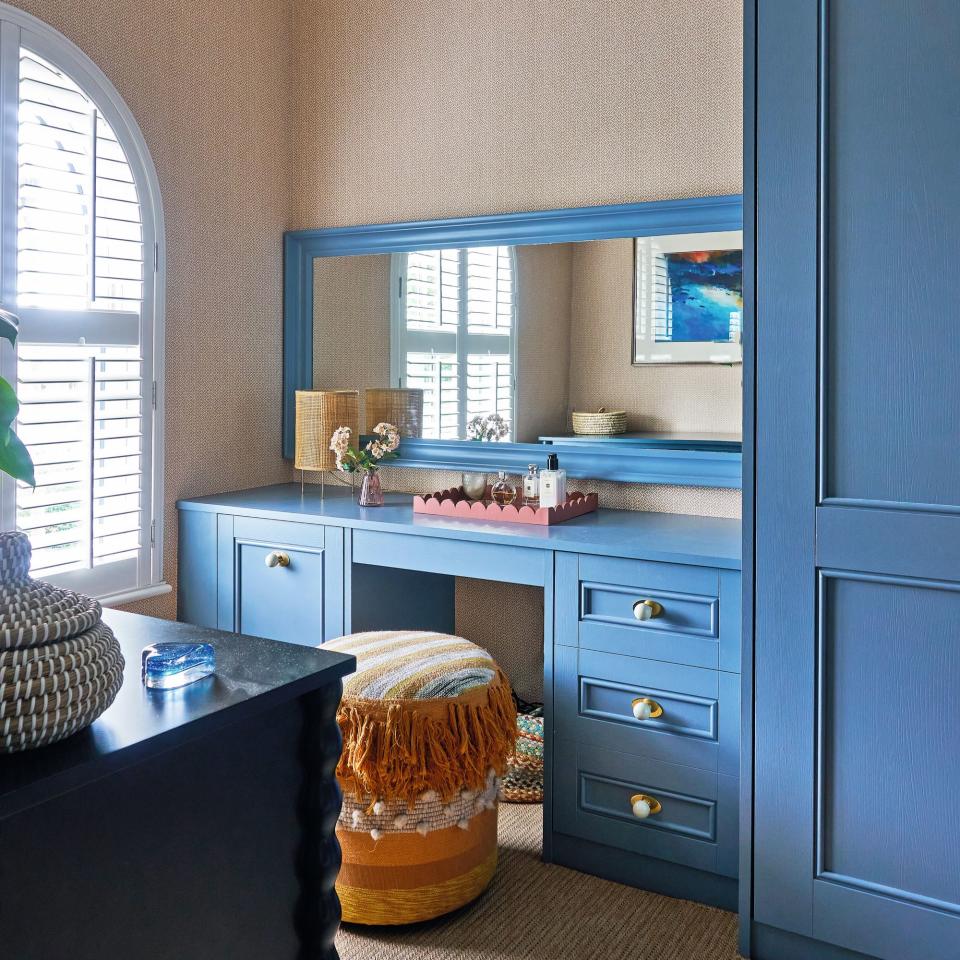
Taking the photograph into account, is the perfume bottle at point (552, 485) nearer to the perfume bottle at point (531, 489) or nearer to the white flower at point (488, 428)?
the perfume bottle at point (531, 489)

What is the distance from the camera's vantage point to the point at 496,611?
10.9ft

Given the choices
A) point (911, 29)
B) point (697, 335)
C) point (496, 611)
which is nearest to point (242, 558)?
point (496, 611)

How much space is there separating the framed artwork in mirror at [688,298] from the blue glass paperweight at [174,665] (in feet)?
6.07

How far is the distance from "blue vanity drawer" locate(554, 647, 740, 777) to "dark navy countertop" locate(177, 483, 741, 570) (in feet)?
0.86

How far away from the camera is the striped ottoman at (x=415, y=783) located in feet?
7.16

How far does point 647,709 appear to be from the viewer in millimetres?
2359

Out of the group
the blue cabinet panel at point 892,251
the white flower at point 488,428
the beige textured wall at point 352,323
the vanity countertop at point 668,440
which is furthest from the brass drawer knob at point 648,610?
the beige textured wall at point 352,323

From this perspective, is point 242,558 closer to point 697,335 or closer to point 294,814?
point 697,335

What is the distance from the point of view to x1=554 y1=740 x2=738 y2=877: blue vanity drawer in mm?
2311

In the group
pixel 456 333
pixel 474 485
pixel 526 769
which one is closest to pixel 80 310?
pixel 456 333

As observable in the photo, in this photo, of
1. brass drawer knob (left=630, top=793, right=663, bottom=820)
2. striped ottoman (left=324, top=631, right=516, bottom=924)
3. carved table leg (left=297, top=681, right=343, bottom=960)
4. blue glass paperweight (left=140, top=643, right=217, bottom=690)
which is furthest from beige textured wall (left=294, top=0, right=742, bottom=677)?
blue glass paperweight (left=140, top=643, right=217, bottom=690)

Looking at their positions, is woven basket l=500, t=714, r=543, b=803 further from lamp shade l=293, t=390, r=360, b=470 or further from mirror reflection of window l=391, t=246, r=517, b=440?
lamp shade l=293, t=390, r=360, b=470

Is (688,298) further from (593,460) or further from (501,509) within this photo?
(501,509)

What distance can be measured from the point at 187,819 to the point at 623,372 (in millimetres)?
1989
